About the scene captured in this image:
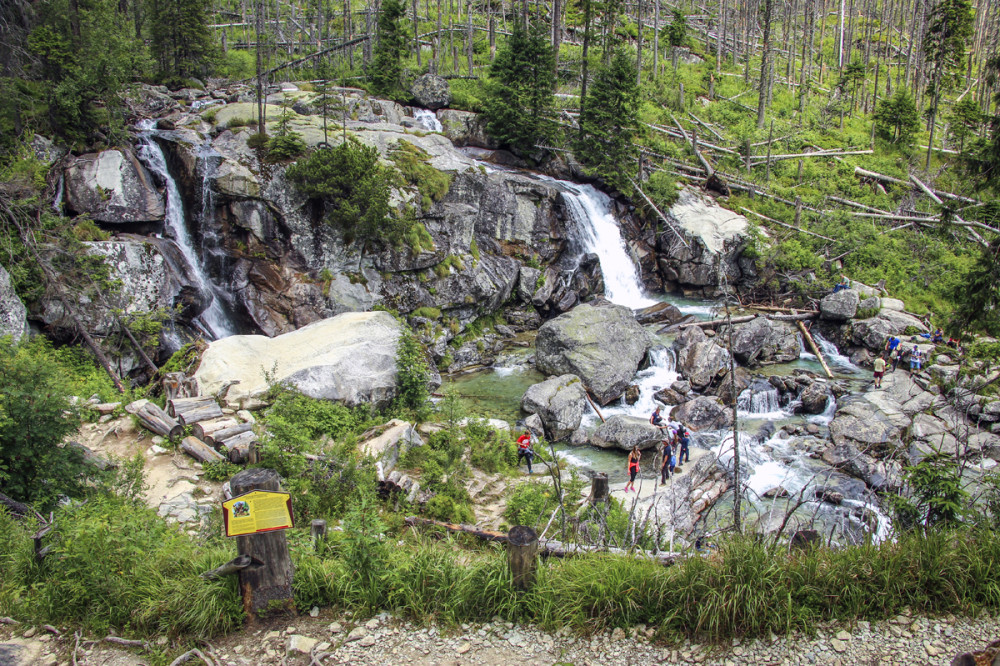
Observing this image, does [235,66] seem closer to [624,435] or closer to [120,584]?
[624,435]

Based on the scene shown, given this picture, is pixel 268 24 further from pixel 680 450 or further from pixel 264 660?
pixel 264 660

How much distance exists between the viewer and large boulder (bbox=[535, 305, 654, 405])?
17.4 m

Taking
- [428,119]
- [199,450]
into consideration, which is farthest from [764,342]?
[428,119]

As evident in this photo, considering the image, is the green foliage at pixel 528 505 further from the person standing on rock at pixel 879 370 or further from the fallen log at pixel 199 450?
the person standing on rock at pixel 879 370

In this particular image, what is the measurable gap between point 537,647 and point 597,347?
13968 millimetres

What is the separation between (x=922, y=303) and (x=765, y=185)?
11326 mm

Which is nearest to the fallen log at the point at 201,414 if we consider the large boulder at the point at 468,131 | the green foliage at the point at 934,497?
the green foliage at the point at 934,497

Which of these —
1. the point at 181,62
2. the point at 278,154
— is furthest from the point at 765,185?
the point at 181,62

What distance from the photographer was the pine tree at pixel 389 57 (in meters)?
31.8

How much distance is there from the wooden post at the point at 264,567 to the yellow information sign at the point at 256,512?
0.31 ft

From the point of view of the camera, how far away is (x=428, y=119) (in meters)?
31.0

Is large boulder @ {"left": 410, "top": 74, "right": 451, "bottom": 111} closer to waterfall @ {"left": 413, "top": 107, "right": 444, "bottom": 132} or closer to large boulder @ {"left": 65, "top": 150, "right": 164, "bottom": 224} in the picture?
waterfall @ {"left": 413, "top": 107, "right": 444, "bottom": 132}

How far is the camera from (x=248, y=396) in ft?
38.5

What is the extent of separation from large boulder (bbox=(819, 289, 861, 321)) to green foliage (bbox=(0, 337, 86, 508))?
23.6 m
